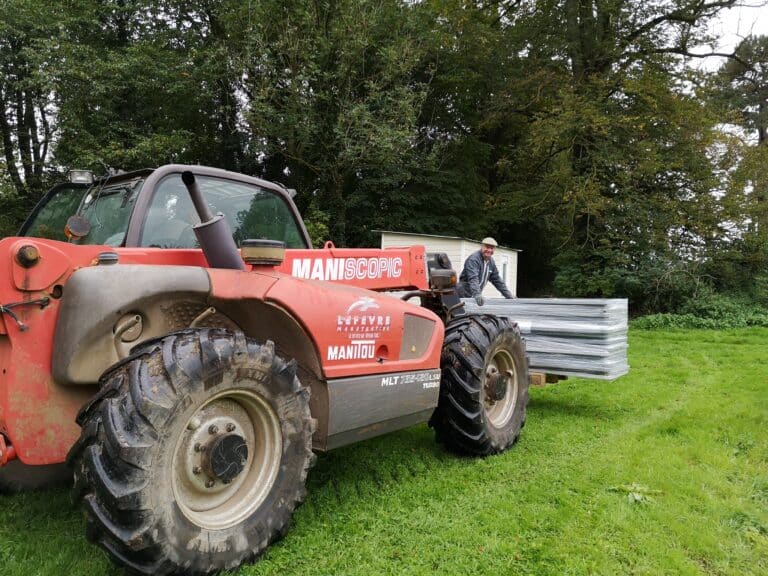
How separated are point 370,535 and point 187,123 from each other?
56.0ft

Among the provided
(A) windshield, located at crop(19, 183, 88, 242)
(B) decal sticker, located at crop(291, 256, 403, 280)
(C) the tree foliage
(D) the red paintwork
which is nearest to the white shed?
(C) the tree foliage

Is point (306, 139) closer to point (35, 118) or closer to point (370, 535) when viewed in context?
point (35, 118)

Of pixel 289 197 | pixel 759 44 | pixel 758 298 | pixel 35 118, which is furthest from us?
pixel 759 44

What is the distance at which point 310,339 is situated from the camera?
2992 mm

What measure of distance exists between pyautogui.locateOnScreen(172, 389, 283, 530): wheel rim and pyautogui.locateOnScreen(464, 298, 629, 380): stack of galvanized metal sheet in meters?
3.99

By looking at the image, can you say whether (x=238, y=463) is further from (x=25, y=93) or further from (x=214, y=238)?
(x=25, y=93)

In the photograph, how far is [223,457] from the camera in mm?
2520

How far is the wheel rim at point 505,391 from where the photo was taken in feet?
14.8

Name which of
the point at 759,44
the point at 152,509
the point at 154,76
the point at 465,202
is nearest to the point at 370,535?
the point at 152,509

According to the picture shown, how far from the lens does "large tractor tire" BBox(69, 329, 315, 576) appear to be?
7.12 feet

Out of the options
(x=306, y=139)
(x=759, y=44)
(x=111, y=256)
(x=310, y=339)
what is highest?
(x=759, y=44)

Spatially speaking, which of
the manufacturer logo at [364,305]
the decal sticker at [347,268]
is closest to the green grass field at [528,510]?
the manufacturer logo at [364,305]

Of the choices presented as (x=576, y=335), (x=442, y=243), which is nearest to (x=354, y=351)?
(x=576, y=335)

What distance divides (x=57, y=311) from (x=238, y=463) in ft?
3.39
